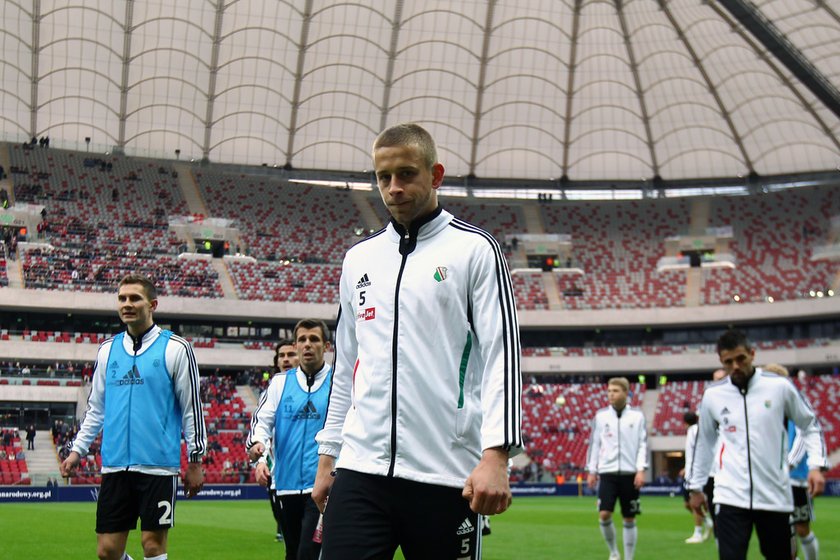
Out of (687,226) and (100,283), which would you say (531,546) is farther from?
(687,226)

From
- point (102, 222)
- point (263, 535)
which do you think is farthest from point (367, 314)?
point (102, 222)

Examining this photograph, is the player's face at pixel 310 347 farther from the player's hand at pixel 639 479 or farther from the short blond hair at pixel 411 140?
the player's hand at pixel 639 479

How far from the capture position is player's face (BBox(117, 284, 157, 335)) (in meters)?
8.01

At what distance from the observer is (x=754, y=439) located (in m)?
8.09

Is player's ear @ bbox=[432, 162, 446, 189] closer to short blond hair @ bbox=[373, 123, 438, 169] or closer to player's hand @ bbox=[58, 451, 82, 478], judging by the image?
short blond hair @ bbox=[373, 123, 438, 169]

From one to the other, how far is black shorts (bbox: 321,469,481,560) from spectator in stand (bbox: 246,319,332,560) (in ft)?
14.3

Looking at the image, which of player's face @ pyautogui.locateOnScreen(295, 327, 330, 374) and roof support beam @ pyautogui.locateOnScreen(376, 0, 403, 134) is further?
Result: roof support beam @ pyautogui.locateOnScreen(376, 0, 403, 134)

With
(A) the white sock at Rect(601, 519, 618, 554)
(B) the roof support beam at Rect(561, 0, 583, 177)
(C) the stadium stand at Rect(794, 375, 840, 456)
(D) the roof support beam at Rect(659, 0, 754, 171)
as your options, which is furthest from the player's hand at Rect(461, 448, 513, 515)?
(C) the stadium stand at Rect(794, 375, 840, 456)

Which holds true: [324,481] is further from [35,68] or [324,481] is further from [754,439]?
[35,68]

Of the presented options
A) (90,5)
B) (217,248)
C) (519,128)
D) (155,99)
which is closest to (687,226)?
(519,128)

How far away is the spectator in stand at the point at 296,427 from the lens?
28.0 ft

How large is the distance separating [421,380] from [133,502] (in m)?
4.57

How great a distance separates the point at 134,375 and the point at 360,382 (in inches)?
171

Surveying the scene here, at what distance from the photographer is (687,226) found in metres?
60.9
